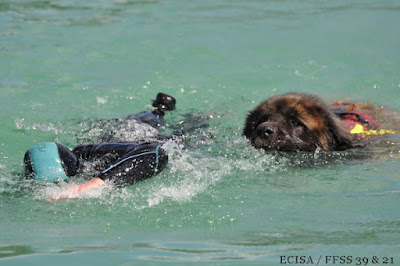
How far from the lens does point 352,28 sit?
11500 millimetres

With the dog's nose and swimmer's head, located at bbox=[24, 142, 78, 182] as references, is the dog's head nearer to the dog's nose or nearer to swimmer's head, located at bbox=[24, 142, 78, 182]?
the dog's nose

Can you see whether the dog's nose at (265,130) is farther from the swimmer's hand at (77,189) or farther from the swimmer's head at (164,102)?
the swimmer's head at (164,102)

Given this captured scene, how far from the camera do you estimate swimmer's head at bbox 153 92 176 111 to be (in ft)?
24.6

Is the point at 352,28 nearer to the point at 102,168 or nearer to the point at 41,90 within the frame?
the point at 41,90

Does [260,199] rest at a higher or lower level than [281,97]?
lower

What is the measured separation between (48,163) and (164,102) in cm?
263

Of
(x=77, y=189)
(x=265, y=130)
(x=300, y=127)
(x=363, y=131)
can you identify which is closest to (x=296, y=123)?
(x=300, y=127)

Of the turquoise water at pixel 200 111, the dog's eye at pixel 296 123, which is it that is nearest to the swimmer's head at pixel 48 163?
the turquoise water at pixel 200 111

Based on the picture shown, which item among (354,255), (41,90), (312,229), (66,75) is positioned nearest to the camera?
(354,255)

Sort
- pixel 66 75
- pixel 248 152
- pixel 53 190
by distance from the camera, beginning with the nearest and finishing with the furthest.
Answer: pixel 53 190 → pixel 248 152 → pixel 66 75

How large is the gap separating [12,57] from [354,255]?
711 cm

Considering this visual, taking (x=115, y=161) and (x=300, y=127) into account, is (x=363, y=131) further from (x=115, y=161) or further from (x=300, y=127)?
(x=115, y=161)

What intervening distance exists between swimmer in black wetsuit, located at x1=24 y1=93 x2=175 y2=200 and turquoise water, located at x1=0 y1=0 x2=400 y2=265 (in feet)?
Result: 0.30

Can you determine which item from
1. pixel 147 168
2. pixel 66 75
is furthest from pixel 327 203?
pixel 66 75
